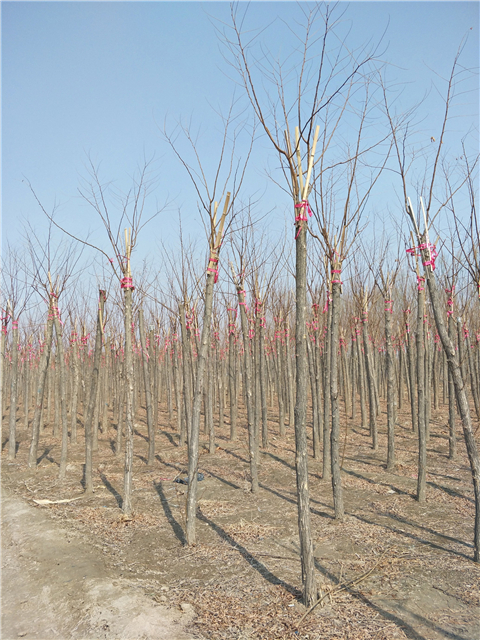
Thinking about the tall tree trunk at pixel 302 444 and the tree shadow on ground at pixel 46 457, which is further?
the tree shadow on ground at pixel 46 457

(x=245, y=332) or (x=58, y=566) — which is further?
(x=245, y=332)

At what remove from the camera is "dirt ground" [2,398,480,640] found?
3184 millimetres

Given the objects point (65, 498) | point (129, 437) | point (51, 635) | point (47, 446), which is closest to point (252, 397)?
point (129, 437)

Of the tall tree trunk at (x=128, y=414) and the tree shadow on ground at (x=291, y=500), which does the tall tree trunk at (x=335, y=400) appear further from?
the tall tree trunk at (x=128, y=414)

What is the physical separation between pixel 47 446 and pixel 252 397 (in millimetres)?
5613

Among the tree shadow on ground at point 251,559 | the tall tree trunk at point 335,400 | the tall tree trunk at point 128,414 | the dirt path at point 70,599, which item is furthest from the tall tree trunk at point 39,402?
the tall tree trunk at point 335,400

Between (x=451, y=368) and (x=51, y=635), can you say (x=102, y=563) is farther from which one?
(x=451, y=368)

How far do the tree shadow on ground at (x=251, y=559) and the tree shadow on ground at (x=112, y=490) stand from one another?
47.7 inches

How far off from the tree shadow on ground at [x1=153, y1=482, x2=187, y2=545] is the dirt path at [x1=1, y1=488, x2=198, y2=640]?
83 centimetres

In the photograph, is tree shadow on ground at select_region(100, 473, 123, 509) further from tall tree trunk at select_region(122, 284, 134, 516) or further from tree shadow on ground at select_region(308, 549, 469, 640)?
tree shadow on ground at select_region(308, 549, 469, 640)

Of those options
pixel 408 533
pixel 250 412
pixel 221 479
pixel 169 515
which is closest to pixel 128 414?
pixel 169 515

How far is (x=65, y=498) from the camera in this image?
20.8 feet

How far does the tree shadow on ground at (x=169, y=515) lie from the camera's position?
16.2ft

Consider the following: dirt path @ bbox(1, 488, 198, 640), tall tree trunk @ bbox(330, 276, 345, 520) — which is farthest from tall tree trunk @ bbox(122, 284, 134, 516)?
tall tree trunk @ bbox(330, 276, 345, 520)
